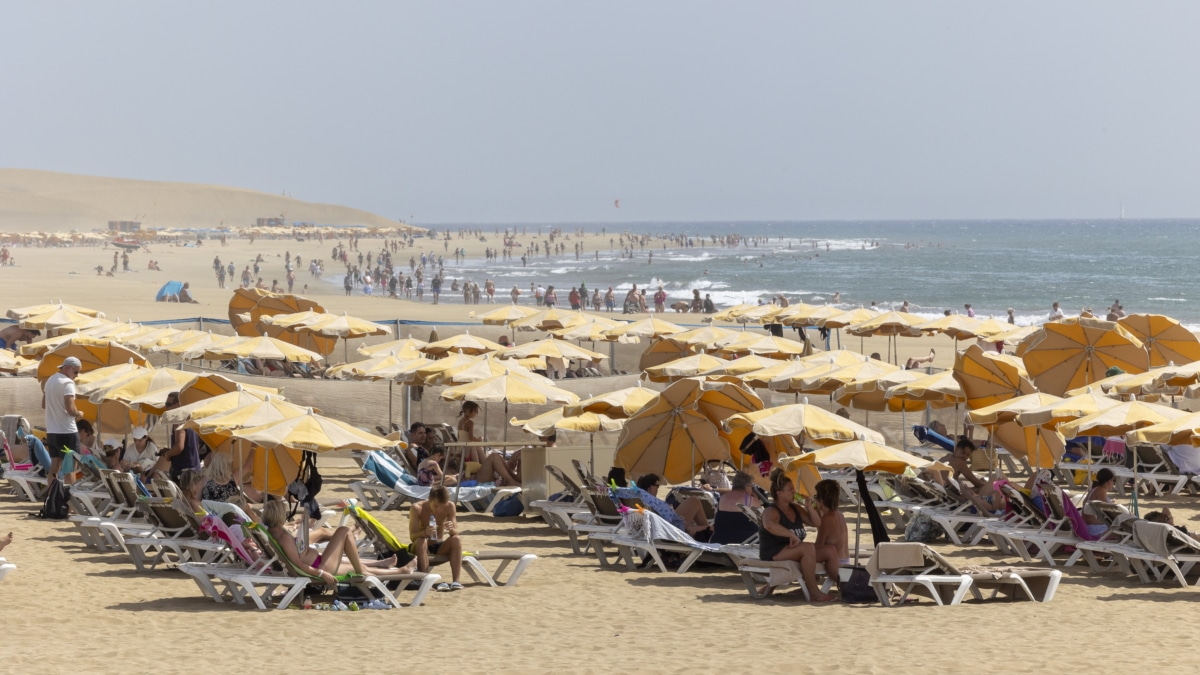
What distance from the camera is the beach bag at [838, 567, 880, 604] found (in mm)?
8641

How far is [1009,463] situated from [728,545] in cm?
788

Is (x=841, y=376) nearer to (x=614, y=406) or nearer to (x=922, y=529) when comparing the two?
(x=922, y=529)

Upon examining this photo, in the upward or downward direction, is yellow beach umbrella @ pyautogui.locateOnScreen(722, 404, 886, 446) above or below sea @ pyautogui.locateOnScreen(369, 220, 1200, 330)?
above

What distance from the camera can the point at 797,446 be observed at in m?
11.6

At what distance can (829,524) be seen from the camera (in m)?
8.78

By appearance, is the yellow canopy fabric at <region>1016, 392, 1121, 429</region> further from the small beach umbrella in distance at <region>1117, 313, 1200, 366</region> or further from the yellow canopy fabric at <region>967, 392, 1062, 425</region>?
the small beach umbrella in distance at <region>1117, 313, 1200, 366</region>

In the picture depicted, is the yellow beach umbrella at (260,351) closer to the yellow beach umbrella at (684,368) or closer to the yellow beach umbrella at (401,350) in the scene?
the yellow beach umbrella at (401,350)

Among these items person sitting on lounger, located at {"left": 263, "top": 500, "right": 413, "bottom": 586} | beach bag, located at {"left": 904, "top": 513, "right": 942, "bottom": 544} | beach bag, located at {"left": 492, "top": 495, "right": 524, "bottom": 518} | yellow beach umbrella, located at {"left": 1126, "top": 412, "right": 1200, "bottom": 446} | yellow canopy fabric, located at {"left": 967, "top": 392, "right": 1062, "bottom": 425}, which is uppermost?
yellow beach umbrella, located at {"left": 1126, "top": 412, "right": 1200, "bottom": 446}

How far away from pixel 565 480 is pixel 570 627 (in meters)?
3.85

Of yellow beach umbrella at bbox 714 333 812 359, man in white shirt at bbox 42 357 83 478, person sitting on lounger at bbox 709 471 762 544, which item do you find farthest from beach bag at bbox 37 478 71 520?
yellow beach umbrella at bbox 714 333 812 359

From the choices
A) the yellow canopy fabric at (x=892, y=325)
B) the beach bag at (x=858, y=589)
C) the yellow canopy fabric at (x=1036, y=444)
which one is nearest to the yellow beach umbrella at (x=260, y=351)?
the yellow canopy fabric at (x=1036, y=444)

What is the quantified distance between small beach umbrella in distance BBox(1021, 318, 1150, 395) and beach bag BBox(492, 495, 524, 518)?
6.40 meters

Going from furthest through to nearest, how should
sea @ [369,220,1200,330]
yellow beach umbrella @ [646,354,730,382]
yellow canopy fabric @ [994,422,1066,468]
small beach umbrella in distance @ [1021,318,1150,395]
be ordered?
sea @ [369,220,1200,330] → yellow beach umbrella @ [646,354,730,382] → small beach umbrella in distance @ [1021,318,1150,395] → yellow canopy fabric @ [994,422,1066,468]

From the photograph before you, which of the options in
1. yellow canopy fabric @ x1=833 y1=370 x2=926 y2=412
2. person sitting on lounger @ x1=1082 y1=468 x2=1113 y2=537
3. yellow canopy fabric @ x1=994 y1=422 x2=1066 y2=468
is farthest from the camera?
yellow canopy fabric @ x1=833 y1=370 x2=926 y2=412
